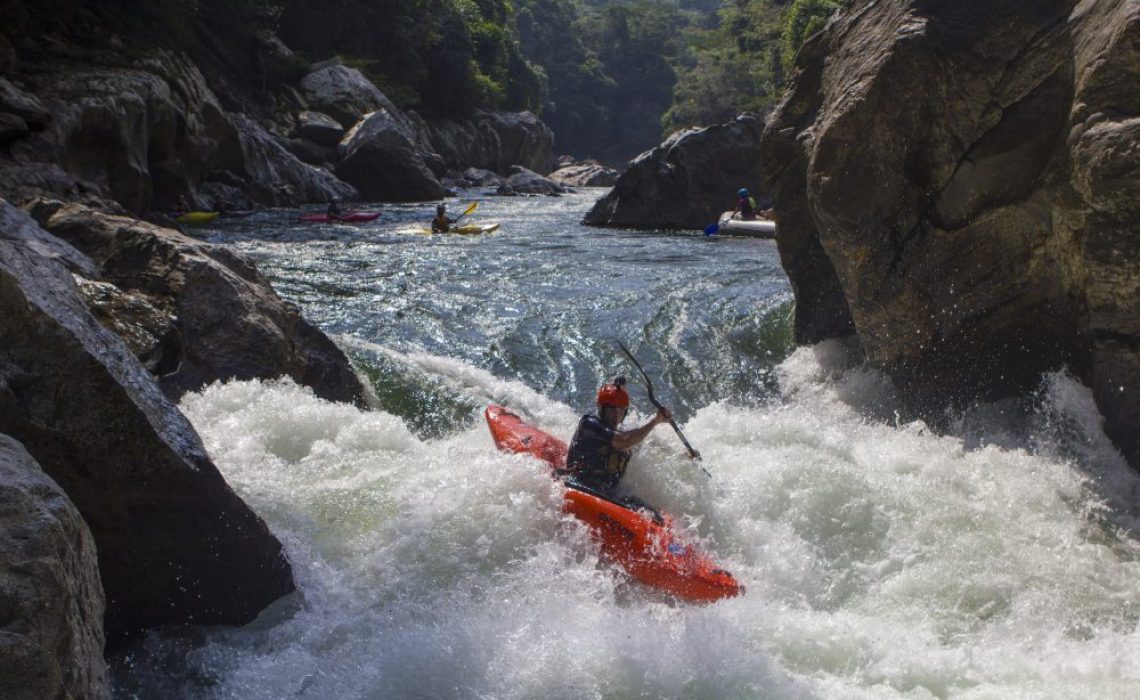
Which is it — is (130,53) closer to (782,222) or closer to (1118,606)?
(782,222)

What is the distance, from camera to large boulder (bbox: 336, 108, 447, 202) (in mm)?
25797

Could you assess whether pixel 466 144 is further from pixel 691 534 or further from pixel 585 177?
pixel 691 534

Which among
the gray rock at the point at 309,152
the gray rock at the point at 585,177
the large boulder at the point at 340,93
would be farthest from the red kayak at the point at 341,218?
the gray rock at the point at 585,177

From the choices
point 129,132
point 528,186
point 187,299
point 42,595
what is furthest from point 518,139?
point 42,595

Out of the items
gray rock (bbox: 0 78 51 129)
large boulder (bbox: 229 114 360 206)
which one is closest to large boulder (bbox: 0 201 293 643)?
gray rock (bbox: 0 78 51 129)

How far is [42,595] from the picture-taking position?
2494 millimetres

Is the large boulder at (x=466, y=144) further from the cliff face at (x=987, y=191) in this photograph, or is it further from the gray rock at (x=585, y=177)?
the cliff face at (x=987, y=191)

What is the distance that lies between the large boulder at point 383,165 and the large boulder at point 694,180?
294 inches

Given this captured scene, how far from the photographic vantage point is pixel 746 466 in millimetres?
6598

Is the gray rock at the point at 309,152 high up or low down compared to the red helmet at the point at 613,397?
up

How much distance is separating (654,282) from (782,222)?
12.8ft

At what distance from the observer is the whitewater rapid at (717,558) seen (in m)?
4.11

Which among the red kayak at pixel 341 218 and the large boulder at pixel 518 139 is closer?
the red kayak at pixel 341 218

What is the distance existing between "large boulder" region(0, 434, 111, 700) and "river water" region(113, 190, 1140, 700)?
122 cm
